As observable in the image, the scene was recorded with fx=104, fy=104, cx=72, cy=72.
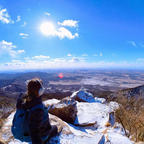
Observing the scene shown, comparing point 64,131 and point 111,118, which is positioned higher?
point 64,131

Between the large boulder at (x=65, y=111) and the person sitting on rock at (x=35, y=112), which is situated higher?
the person sitting on rock at (x=35, y=112)

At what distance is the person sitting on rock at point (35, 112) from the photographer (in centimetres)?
176

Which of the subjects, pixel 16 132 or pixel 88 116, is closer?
pixel 16 132

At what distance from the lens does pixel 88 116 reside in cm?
457

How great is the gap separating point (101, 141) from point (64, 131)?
0.94 m

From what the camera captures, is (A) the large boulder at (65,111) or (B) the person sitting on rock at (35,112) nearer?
(B) the person sitting on rock at (35,112)

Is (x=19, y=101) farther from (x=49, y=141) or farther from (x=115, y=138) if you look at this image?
(x=115, y=138)

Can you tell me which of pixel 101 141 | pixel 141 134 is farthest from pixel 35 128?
pixel 141 134

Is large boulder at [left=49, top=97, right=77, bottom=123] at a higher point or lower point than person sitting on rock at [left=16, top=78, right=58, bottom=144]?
lower

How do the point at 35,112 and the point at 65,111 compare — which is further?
the point at 65,111

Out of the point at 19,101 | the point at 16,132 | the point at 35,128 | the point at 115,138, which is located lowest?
the point at 115,138

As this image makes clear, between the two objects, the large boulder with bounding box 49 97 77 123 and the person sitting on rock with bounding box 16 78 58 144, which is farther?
the large boulder with bounding box 49 97 77 123

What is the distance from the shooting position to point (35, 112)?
1.82m

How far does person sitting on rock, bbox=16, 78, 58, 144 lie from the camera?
69.4 inches
